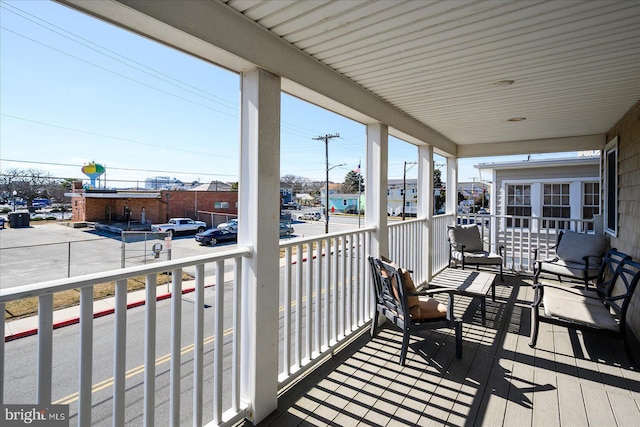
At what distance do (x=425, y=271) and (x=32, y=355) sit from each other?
181 inches

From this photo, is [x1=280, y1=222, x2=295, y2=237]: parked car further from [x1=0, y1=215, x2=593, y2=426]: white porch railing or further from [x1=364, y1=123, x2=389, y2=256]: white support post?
[x1=364, y1=123, x2=389, y2=256]: white support post

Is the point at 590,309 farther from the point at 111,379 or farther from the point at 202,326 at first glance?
the point at 111,379

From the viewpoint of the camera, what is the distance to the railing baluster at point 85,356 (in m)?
1.34

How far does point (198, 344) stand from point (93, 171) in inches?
43.5

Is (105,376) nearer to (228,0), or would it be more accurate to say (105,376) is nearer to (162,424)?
(162,424)

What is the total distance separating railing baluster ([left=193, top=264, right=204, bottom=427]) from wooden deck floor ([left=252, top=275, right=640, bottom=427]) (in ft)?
1.56

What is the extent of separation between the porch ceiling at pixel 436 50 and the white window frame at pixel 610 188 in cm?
90

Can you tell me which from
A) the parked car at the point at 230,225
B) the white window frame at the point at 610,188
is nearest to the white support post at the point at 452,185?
the white window frame at the point at 610,188

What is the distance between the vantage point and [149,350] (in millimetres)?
1579

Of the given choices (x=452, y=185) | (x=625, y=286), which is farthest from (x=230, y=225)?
(x=452, y=185)

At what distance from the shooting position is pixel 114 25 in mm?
1571

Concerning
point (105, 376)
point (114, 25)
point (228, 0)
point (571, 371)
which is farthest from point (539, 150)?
point (105, 376)

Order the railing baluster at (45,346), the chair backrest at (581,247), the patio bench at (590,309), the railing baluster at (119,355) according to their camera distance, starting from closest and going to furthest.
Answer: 1. the railing baluster at (45,346)
2. the railing baluster at (119,355)
3. the patio bench at (590,309)
4. the chair backrest at (581,247)

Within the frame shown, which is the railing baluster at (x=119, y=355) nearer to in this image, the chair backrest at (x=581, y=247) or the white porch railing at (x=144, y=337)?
the white porch railing at (x=144, y=337)
